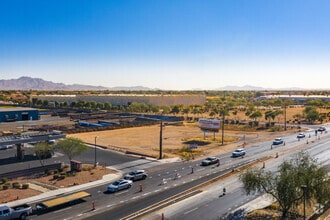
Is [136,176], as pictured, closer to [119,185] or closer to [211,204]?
[119,185]

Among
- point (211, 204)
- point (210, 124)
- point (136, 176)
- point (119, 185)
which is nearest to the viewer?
point (211, 204)

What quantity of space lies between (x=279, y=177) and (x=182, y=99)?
146 m

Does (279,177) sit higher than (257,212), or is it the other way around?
(279,177)

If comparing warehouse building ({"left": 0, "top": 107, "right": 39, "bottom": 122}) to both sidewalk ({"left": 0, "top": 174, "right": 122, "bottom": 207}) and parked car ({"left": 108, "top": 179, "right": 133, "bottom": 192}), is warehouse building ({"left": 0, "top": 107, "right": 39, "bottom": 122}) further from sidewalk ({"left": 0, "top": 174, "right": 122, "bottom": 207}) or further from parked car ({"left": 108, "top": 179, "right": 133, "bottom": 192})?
parked car ({"left": 108, "top": 179, "right": 133, "bottom": 192})

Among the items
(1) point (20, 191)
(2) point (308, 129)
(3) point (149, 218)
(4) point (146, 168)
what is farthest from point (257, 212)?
(2) point (308, 129)

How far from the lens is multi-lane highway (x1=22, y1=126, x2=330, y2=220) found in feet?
111

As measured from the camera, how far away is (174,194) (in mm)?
39938

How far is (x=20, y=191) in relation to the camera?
42.1 meters

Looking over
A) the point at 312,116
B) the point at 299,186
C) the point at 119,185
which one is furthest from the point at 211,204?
the point at 312,116

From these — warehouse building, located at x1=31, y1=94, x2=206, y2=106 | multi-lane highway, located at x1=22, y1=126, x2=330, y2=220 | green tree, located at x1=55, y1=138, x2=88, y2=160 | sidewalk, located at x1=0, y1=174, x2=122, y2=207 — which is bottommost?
sidewalk, located at x1=0, y1=174, x2=122, y2=207

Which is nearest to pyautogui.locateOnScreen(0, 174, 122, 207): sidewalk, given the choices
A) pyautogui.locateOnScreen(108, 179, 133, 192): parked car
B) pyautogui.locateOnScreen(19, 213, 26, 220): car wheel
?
pyautogui.locateOnScreen(108, 179, 133, 192): parked car

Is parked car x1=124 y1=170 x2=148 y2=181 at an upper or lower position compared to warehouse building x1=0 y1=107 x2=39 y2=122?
lower

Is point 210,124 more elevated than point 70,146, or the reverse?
point 210,124

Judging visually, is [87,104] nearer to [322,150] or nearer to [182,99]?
[182,99]
